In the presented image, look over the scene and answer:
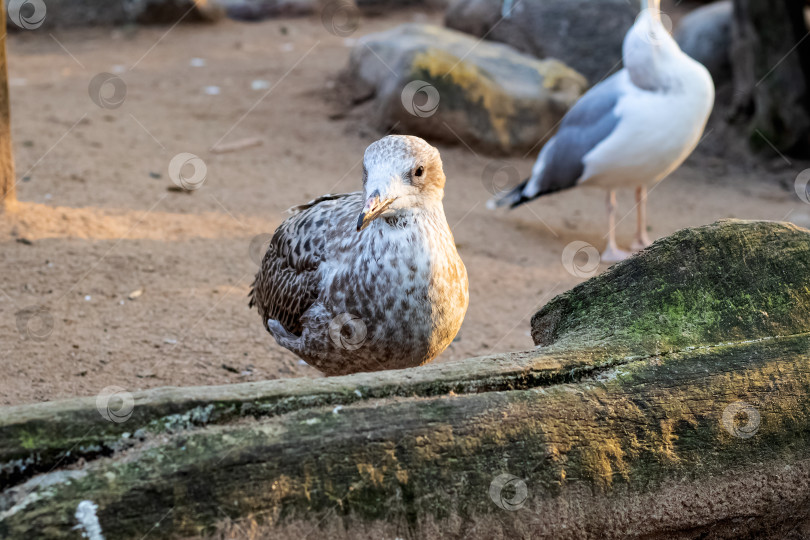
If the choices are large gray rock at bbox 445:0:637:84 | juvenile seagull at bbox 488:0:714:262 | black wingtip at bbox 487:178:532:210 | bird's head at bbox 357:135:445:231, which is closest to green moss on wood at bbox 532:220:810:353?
bird's head at bbox 357:135:445:231

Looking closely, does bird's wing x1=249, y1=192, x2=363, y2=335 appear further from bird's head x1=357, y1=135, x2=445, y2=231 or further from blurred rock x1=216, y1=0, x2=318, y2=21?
blurred rock x1=216, y1=0, x2=318, y2=21

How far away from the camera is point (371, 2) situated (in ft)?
40.1

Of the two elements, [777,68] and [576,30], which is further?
[576,30]

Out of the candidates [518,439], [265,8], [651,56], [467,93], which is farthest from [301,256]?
[265,8]

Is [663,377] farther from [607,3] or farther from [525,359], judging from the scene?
[607,3]

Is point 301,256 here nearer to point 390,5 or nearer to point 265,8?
point 265,8

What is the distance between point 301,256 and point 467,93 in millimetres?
4829

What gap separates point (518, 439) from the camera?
2.21 meters

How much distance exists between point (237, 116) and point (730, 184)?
4780 mm

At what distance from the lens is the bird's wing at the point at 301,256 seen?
3.20 meters

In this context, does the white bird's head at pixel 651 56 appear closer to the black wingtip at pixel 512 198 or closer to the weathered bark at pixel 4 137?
the black wingtip at pixel 512 198

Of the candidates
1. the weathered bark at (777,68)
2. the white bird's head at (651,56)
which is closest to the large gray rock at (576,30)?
Result: the weathered bark at (777,68)

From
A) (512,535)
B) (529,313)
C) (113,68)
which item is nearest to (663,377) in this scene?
(512,535)

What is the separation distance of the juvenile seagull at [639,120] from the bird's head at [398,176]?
3.36m
